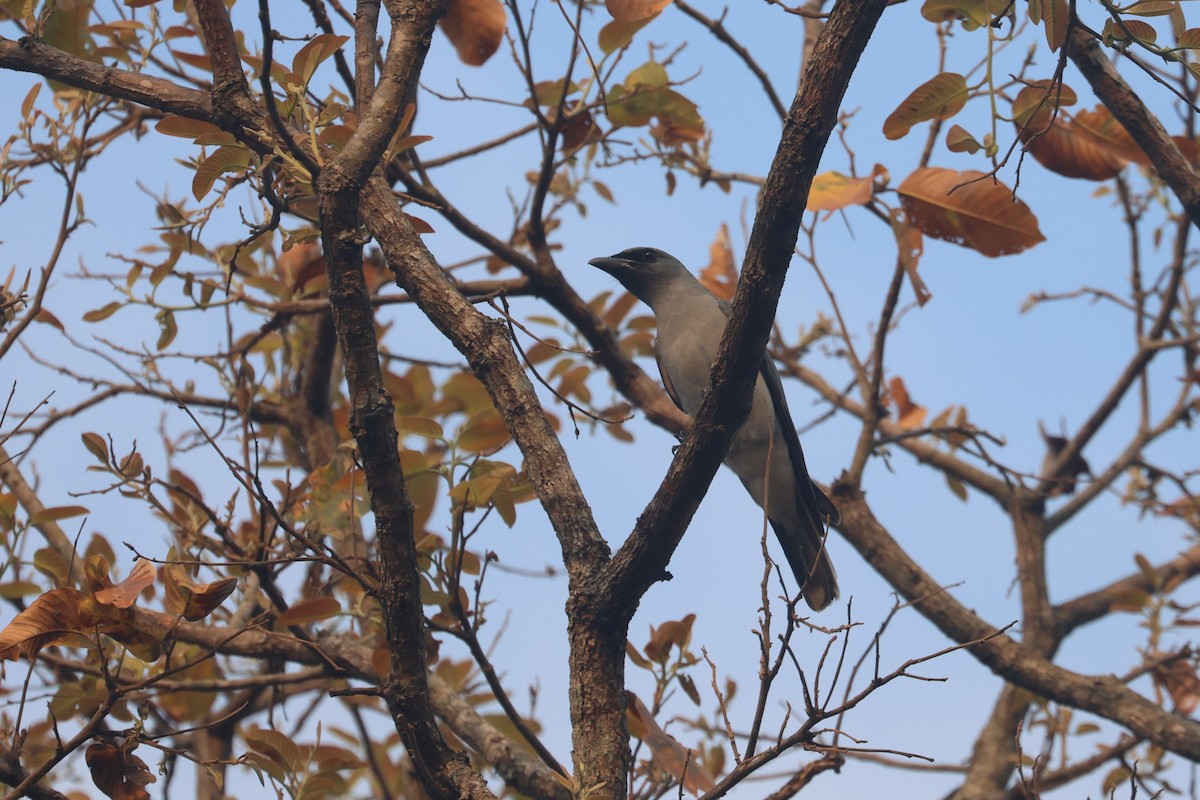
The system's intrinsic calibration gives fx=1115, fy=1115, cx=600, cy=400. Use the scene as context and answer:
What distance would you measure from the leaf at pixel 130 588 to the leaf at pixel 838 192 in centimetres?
295

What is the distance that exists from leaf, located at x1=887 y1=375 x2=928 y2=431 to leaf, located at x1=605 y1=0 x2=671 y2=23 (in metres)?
3.48

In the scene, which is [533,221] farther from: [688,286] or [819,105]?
[819,105]

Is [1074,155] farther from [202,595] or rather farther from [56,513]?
[56,513]

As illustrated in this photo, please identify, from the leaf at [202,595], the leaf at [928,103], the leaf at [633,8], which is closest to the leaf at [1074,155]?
the leaf at [928,103]

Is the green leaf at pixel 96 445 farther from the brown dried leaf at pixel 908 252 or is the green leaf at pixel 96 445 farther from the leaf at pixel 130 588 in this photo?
the brown dried leaf at pixel 908 252

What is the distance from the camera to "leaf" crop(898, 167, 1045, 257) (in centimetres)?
450

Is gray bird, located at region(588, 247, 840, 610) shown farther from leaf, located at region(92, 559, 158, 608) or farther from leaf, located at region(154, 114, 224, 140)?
leaf, located at region(92, 559, 158, 608)

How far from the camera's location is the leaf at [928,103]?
3688 millimetres

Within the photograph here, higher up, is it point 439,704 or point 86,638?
point 439,704

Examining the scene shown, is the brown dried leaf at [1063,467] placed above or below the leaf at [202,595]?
above

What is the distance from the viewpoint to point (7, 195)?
4.13 m

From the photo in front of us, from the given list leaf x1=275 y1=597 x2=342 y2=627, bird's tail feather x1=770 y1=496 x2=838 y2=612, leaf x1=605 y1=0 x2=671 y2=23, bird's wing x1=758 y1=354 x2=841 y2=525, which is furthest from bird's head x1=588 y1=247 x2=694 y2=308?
leaf x1=275 y1=597 x2=342 y2=627

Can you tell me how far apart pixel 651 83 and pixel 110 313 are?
2631mm

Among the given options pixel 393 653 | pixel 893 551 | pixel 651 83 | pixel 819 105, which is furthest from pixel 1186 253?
pixel 393 653
